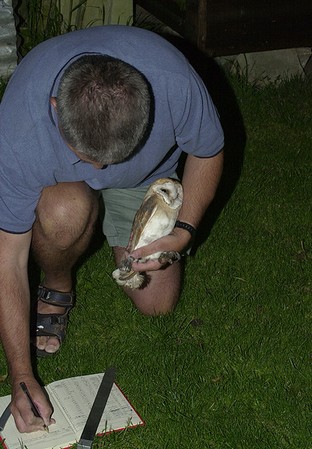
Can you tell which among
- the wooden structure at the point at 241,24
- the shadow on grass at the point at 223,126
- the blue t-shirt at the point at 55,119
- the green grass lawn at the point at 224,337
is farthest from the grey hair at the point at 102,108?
the wooden structure at the point at 241,24

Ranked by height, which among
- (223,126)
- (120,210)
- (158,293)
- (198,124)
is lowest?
(223,126)

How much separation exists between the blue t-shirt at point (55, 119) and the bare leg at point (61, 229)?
0.25 feet

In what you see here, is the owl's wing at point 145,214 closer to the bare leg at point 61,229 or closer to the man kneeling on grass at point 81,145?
the man kneeling on grass at point 81,145

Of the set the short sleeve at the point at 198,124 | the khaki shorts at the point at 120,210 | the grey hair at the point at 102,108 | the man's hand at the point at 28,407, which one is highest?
the grey hair at the point at 102,108

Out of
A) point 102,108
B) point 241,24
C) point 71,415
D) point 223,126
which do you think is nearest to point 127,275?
point 71,415

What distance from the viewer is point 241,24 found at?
244 inches

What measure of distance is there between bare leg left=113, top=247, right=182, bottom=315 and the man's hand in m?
0.94

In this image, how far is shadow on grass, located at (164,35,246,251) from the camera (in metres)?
4.78

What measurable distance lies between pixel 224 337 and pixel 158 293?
361 mm

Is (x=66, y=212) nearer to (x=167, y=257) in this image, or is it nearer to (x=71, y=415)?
(x=167, y=257)

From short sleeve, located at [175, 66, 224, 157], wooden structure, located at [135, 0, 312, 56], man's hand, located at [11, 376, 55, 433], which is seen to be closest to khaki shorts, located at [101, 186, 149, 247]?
short sleeve, located at [175, 66, 224, 157]

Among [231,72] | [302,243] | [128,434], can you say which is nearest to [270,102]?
[231,72]

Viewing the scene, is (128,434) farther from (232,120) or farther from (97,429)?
(232,120)

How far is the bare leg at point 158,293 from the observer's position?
3848mm
